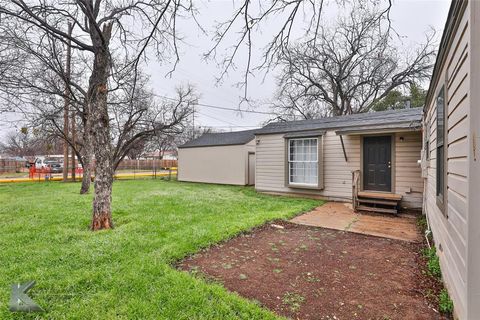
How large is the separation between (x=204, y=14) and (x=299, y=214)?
16.3 ft

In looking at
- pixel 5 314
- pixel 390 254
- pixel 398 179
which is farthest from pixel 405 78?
pixel 5 314

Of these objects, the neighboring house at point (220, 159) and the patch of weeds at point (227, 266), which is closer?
the patch of weeds at point (227, 266)

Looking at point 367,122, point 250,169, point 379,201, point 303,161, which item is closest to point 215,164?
point 250,169

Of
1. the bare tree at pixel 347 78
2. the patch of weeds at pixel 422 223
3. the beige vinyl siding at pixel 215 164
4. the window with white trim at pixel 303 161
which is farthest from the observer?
the bare tree at pixel 347 78

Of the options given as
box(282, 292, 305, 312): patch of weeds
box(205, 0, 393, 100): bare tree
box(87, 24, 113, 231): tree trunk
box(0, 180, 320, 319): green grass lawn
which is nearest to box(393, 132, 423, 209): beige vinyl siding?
box(0, 180, 320, 319): green grass lawn

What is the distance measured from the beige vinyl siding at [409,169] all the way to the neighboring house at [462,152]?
4.39m

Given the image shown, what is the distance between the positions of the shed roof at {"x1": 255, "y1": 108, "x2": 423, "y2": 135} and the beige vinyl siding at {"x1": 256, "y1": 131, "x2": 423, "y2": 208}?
1.09 ft

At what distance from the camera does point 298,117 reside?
20.7 m

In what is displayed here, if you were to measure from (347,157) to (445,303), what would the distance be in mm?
5944

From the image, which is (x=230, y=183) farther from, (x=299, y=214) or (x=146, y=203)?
(x=299, y=214)

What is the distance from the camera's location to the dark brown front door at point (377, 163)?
7.08 m

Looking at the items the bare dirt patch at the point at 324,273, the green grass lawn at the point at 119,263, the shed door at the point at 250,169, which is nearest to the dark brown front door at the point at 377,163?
the green grass lawn at the point at 119,263

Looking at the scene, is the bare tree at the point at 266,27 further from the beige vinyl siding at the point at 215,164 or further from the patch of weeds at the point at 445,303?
the beige vinyl siding at the point at 215,164

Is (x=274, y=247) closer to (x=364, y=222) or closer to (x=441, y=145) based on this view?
(x=441, y=145)
